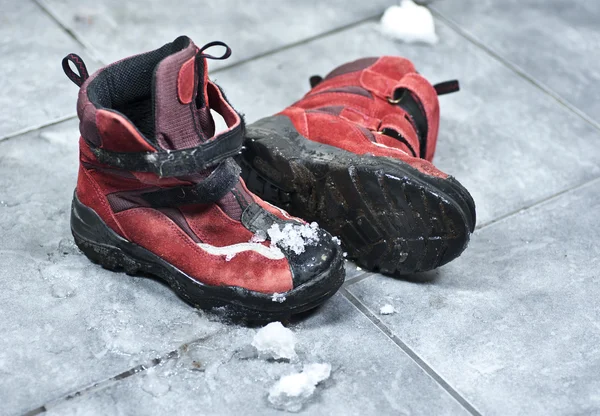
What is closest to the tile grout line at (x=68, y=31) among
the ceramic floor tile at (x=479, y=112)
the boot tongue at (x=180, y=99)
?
the ceramic floor tile at (x=479, y=112)

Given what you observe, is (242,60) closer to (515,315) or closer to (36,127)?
(36,127)

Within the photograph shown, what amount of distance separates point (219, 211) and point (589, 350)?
27.8 inches

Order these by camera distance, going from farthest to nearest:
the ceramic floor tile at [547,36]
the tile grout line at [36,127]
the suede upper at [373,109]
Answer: the ceramic floor tile at [547,36], the tile grout line at [36,127], the suede upper at [373,109]

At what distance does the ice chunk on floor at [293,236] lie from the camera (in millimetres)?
1492

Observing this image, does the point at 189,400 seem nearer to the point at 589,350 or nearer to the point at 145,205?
the point at 145,205

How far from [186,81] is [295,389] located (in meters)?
0.54

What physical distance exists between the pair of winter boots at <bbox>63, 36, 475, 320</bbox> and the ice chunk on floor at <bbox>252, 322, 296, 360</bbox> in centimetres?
4

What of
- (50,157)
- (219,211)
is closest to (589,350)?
(219,211)

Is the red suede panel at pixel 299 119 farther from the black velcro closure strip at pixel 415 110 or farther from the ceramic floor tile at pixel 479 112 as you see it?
the ceramic floor tile at pixel 479 112

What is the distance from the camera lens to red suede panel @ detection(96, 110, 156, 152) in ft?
4.48

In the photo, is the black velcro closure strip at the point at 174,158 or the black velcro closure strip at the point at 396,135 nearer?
the black velcro closure strip at the point at 174,158

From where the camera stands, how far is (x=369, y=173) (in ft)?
5.11

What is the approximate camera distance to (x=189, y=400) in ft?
4.54

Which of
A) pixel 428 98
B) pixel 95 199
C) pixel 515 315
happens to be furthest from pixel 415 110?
pixel 95 199
